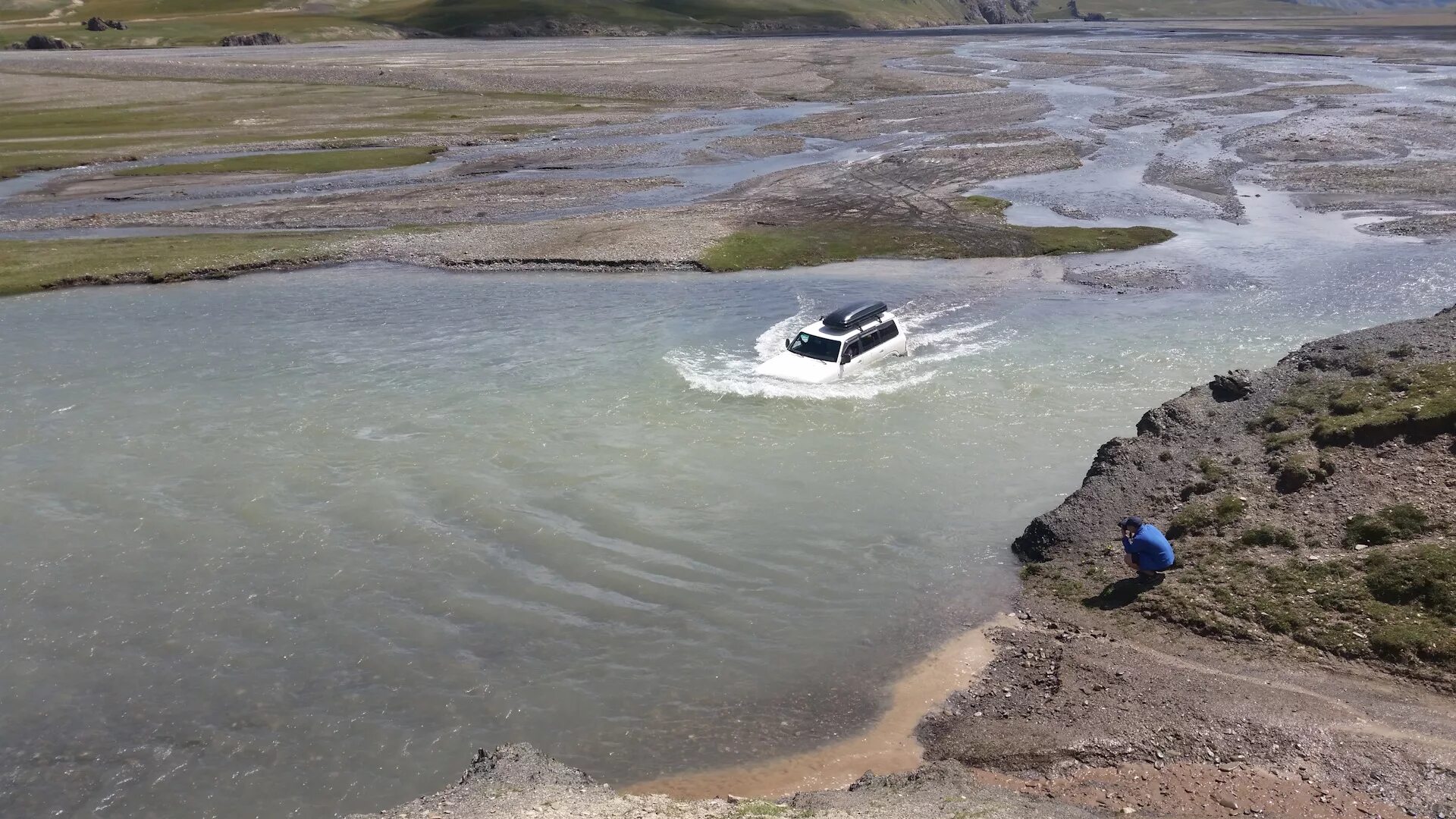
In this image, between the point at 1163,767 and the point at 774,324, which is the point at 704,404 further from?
the point at 1163,767

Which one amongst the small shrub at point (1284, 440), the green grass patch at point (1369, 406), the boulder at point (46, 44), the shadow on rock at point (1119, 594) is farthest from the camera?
the boulder at point (46, 44)

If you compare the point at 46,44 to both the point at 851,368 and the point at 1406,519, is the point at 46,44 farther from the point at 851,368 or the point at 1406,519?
the point at 1406,519

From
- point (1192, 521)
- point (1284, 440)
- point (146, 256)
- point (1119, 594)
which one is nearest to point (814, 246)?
point (1284, 440)

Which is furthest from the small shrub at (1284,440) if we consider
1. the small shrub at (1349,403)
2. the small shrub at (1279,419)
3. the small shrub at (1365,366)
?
the small shrub at (1365,366)

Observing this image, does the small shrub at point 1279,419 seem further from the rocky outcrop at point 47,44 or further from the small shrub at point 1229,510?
the rocky outcrop at point 47,44

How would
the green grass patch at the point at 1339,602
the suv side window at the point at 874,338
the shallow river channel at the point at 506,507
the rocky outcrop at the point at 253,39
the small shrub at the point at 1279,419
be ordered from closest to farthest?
1. the green grass patch at the point at 1339,602
2. the shallow river channel at the point at 506,507
3. the small shrub at the point at 1279,419
4. the suv side window at the point at 874,338
5. the rocky outcrop at the point at 253,39

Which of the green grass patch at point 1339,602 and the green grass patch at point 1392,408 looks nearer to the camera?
the green grass patch at point 1339,602

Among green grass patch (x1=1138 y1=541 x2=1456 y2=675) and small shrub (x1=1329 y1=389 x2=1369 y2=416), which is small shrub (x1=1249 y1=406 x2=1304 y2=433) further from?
green grass patch (x1=1138 y1=541 x2=1456 y2=675)
